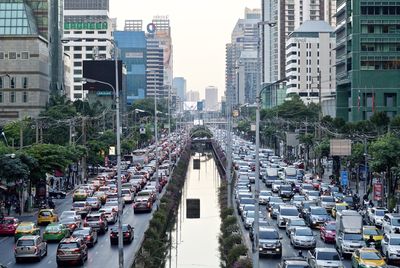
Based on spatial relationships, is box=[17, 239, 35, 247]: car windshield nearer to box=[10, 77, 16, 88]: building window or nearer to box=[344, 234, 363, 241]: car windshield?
box=[344, 234, 363, 241]: car windshield

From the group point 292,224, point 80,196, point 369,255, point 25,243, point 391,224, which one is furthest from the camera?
point 80,196

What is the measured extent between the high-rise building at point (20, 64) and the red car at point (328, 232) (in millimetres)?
71735

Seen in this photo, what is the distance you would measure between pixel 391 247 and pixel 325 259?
5.10 m

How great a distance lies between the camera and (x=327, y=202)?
57.0m

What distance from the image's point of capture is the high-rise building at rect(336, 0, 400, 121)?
111 m

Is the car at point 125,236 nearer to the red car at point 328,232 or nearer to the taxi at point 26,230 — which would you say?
the taxi at point 26,230

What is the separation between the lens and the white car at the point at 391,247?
35781mm

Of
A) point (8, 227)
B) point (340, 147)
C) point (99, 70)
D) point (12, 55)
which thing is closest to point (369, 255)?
point (8, 227)

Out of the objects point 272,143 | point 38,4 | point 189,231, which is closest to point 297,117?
point 272,143

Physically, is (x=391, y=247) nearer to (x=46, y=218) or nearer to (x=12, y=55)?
(x=46, y=218)

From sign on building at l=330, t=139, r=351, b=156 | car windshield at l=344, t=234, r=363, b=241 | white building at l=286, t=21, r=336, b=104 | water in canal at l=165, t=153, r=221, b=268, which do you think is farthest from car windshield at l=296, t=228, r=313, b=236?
white building at l=286, t=21, r=336, b=104

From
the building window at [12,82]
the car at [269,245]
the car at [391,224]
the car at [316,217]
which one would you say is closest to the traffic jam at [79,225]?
the car at [269,245]

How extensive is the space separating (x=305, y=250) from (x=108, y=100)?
117249 mm

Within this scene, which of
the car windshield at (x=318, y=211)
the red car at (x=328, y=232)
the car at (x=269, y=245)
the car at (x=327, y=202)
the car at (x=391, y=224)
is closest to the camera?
the car at (x=269, y=245)
